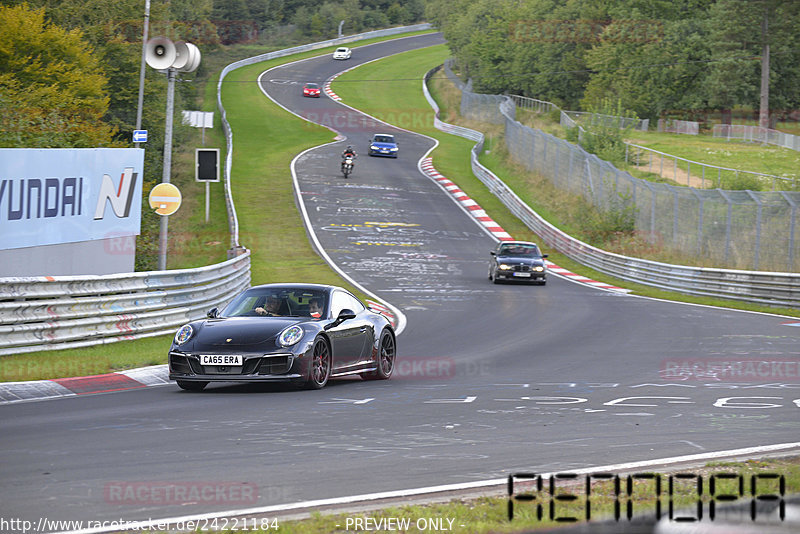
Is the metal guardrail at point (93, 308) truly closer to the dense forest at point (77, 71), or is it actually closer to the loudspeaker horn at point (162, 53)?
the loudspeaker horn at point (162, 53)

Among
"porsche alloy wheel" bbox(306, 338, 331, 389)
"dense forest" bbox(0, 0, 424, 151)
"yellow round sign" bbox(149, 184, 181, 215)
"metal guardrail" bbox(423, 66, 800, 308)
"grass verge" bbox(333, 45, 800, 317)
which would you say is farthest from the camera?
"grass verge" bbox(333, 45, 800, 317)

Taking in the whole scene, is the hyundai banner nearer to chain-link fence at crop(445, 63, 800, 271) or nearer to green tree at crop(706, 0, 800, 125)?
chain-link fence at crop(445, 63, 800, 271)

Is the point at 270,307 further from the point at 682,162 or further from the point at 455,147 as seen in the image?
the point at 455,147

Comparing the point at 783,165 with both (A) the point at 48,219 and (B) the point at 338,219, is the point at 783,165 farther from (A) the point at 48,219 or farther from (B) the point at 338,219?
(A) the point at 48,219

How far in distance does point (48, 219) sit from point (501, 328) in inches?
356

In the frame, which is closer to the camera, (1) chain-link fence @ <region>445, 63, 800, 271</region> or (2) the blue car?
(1) chain-link fence @ <region>445, 63, 800, 271</region>

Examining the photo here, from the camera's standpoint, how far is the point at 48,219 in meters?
17.2

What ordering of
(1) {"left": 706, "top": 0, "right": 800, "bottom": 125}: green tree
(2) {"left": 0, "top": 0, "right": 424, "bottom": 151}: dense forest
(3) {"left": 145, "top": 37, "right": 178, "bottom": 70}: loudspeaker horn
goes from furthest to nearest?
(1) {"left": 706, "top": 0, "right": 800, "bottom": 125}: green tree
(2) {"left": 0, "top": 0, "right": 424, "bottom": 151}: dense forest
(3) {"left": 145, "top": 37, "right": 178, "bottom": 70}: loudspeaker horn

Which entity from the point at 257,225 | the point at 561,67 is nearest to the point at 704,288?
the point at 257,225

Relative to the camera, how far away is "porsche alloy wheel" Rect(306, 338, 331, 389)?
12312 millimetres

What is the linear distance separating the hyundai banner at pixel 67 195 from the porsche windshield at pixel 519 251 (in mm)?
15713

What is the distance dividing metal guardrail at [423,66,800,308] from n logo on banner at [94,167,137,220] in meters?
17.1

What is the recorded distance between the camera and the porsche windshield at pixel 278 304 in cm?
1307

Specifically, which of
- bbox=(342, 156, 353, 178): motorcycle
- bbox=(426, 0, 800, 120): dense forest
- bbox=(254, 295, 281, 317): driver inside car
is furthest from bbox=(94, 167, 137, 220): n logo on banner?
bbox=(426, 0, 800, 120): dense forest
